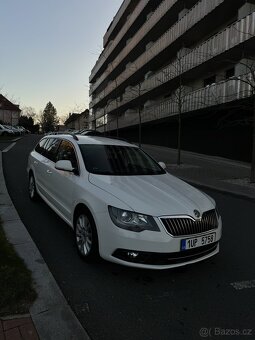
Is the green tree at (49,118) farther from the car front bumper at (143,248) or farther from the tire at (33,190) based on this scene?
the car front bumper at (143,248)

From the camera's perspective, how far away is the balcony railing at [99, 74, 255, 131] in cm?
1742

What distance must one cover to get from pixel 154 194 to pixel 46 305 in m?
1.81

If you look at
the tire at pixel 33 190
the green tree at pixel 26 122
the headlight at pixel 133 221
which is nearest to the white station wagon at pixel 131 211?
the headlight at pixel 133 221

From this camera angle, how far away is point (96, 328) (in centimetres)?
334

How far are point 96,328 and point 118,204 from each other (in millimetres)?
1412

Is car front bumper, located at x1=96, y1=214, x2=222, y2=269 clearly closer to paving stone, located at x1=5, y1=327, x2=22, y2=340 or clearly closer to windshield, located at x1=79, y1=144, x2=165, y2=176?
windshield, located at x1=79, y1=144, x2=165, y2=176

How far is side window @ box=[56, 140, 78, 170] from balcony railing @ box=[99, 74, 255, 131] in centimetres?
745

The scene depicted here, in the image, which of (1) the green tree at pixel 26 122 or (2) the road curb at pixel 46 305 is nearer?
(2) the road curb at pixel 46 305

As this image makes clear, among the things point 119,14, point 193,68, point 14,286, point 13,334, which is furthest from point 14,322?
point 119,14

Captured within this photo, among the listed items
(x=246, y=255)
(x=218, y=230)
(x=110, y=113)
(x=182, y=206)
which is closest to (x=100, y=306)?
(x=182, y=206)

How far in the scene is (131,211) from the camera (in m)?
4.21

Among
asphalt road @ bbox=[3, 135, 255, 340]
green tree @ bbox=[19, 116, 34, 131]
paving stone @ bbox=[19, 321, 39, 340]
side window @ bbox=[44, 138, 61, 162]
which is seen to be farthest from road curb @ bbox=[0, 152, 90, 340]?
green tree @ bbox=[19, 116, 34, 131]

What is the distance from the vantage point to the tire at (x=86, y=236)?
457 cm

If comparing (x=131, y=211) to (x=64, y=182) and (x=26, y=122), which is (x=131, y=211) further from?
Answer: (x=26, y=122)
